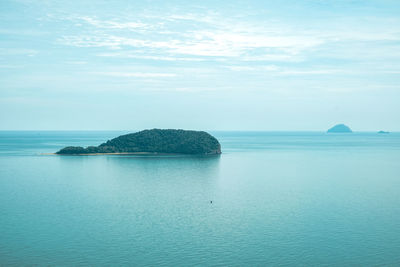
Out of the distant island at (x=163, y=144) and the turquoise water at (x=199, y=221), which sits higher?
the distant island at (x=163, y=144)

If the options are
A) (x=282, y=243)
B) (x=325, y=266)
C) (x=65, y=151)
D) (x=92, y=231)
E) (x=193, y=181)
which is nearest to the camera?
(x=325, y=266)

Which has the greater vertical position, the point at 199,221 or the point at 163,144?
the point at 163,144

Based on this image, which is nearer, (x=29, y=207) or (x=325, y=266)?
(x=325, y=266)

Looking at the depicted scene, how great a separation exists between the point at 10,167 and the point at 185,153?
7974 centimetres

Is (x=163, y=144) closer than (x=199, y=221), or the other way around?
(x=199, y=221)

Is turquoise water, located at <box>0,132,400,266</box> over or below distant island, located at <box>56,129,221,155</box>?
below

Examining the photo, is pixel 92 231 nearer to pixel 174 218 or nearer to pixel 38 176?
pixel 174 218

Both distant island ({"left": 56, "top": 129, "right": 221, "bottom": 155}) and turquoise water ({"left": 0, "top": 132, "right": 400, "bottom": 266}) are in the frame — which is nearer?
turquoise water ({"left": 0, "top": 132, "right": 400, "bottom": 266})

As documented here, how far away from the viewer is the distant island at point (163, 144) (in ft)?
579

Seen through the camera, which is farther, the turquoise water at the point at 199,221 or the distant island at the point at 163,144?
the distant island at the point at 163,144

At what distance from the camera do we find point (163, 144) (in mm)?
182375

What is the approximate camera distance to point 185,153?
17838 cm

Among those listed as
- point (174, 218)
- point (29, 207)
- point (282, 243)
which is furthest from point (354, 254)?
point (29, 207)

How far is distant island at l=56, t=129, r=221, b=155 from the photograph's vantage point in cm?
17662
